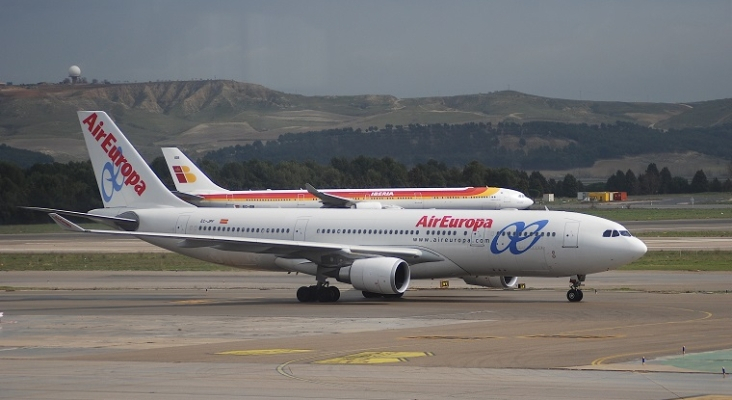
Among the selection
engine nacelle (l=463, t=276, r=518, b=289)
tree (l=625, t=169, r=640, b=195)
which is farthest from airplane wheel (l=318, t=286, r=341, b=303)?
tree (l=625, t=169, r=640, b=195)

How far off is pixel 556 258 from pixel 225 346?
1563 cm

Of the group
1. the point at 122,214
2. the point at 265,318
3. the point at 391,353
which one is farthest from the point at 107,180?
the point at 391,353

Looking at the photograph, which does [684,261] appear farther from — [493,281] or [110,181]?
[110,181]

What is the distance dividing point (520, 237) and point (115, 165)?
18.6m

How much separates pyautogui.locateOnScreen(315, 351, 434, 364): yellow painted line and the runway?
0.14 feet

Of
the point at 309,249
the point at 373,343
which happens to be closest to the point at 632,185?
the point at 309,249

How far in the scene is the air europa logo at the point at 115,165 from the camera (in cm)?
4838

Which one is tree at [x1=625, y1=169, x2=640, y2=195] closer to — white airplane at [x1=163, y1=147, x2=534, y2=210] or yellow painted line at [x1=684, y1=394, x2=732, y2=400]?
white airplane at [x1=163, y1=147, x2=534, y2=210]

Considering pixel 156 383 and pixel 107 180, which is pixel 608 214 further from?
pixel 156 383

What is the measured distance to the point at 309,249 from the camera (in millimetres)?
41188

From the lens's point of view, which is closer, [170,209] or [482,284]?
[482,284]

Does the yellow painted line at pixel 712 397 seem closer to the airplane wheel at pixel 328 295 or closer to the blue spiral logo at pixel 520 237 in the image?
the blue spiral logo at pixel 520 237

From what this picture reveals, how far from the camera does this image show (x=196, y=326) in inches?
1268

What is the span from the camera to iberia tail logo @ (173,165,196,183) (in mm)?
98812
